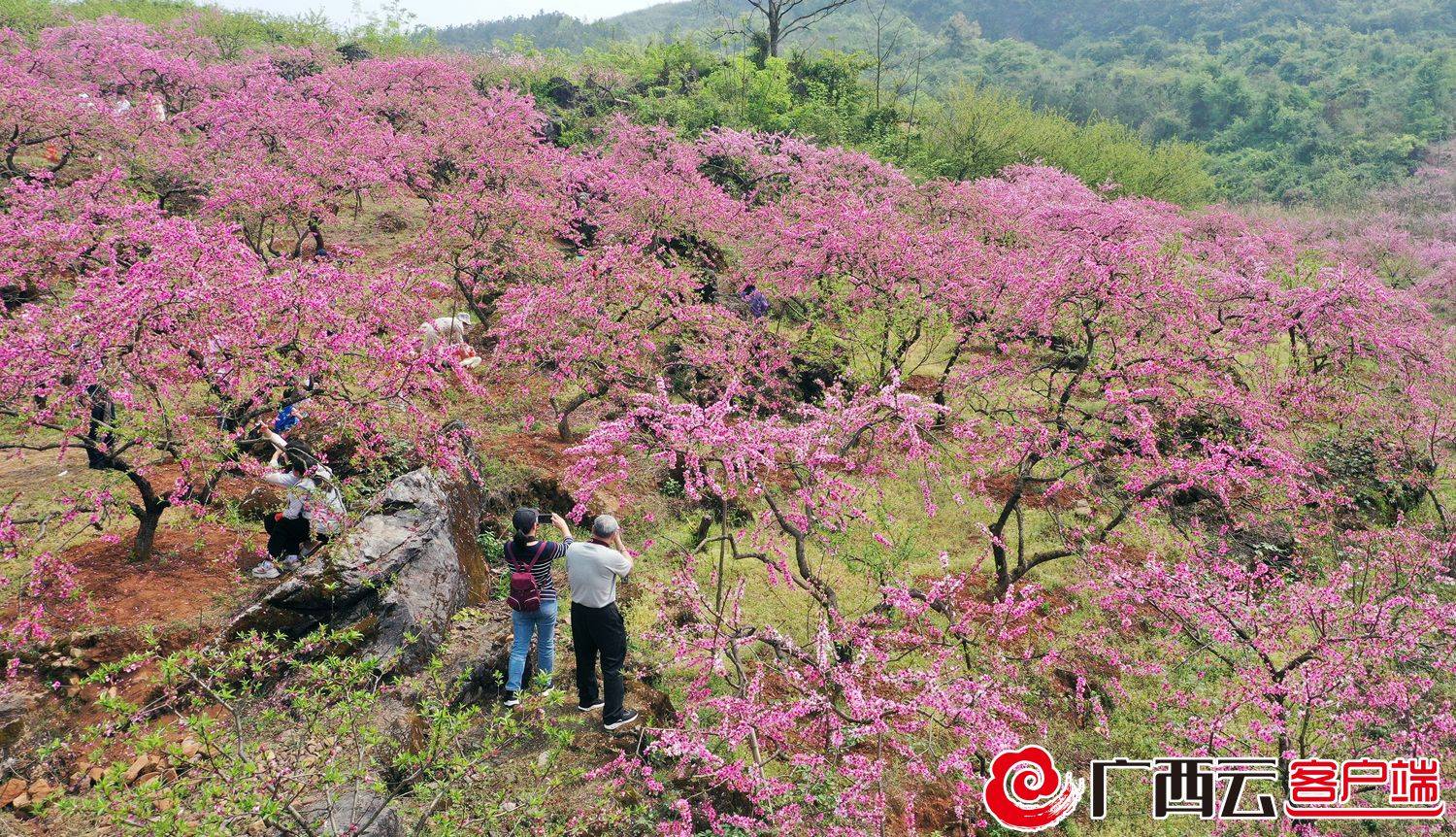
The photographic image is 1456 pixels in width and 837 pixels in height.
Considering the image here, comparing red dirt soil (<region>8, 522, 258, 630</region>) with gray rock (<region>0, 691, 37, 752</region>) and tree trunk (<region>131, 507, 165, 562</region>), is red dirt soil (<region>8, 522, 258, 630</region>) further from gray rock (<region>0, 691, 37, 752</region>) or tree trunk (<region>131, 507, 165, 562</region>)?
gray rock (<region>0, 691, 37, 752</region>)

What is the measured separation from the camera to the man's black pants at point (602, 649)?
634 cm

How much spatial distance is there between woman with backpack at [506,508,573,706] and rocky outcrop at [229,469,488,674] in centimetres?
101

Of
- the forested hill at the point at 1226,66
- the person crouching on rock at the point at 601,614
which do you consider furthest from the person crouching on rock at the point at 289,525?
the forested hill at the point at 1226,66

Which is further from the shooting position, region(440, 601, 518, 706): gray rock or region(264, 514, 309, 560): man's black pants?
region(264, 514, 309, 560): man's black pants

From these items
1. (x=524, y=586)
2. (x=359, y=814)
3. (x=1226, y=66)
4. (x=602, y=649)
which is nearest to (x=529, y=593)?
(x=524, y=586)

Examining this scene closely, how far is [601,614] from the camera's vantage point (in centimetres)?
631

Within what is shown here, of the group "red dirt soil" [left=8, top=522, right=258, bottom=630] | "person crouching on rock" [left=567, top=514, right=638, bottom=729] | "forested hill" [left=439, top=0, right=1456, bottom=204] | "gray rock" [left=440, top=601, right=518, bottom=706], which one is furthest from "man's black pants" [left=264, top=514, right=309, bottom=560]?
"forested hill" [left=439, top=0, right=1456, bottom=204]

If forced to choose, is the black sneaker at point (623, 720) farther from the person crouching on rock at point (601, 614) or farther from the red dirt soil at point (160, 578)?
the red dirt soil at point (160, 578)

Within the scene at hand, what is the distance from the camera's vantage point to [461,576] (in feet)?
26.5

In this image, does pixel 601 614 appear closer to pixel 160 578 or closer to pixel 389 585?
pixel 389 585

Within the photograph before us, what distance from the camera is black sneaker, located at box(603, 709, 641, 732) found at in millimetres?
6645

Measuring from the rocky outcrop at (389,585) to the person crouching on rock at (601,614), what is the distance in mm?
1637

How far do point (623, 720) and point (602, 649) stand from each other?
89cm

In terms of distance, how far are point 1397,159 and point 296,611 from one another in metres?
79.3
